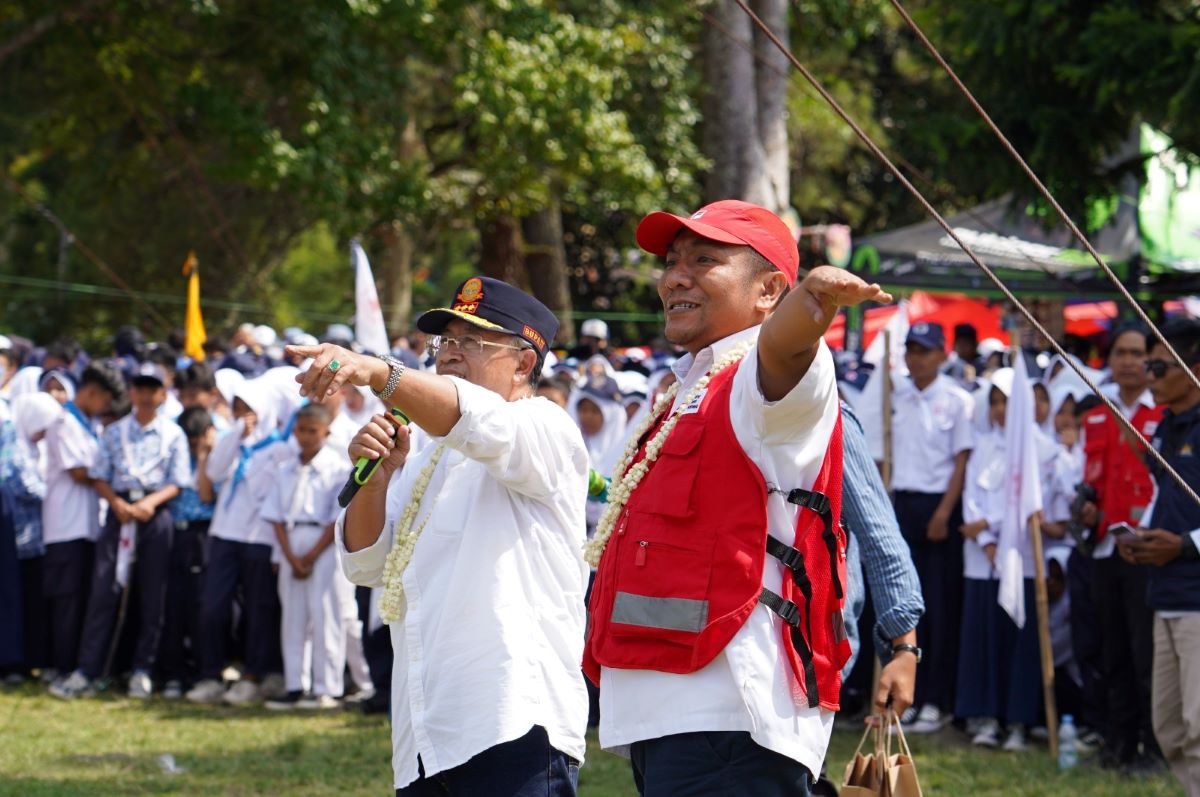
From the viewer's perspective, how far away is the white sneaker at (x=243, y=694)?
10193mm

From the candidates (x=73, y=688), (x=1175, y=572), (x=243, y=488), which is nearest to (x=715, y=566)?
(x=1175, y=572)

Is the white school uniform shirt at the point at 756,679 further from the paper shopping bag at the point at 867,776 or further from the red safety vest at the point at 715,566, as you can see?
the paper shopping bag at the point at 867,776

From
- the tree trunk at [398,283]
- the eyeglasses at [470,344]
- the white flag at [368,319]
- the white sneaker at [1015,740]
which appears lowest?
the white sneaker at [1015,740]

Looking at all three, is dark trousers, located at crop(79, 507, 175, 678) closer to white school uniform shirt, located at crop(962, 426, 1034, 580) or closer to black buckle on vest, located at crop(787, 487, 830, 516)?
white school uniform shirt, located at crop(962, 426, 1034, 580)

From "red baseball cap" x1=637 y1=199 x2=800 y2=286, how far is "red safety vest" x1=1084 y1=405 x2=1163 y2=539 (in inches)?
170

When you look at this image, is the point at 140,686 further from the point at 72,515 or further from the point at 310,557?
the point at 310,557

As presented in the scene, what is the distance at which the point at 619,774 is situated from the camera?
7973 mm

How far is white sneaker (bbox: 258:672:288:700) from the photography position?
34.0 ft

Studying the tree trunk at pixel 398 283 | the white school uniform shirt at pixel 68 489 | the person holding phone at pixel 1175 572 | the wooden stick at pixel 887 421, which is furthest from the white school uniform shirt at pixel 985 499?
the tree trunk at pixel 398 283

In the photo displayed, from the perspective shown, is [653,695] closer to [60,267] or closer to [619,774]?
[619,774]

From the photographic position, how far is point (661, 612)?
10.5 ft

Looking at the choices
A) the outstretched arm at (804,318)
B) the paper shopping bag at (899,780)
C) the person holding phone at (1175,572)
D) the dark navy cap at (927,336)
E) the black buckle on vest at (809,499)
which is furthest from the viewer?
the dark navy cap at (927,336)

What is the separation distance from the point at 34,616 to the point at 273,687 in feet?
6.46

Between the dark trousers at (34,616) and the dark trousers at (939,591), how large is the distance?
604 centimetres
